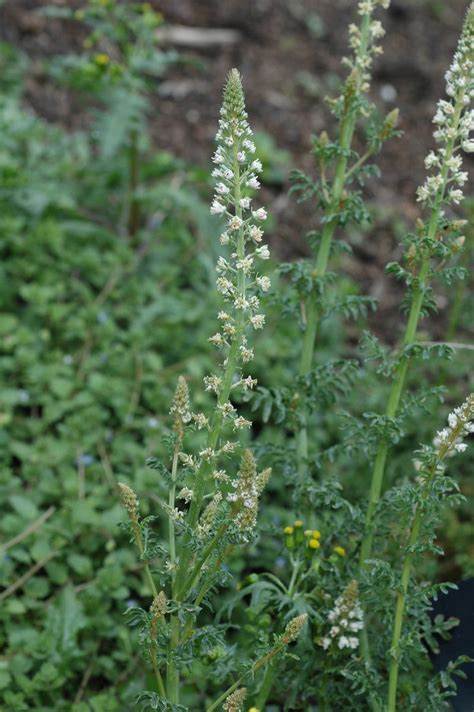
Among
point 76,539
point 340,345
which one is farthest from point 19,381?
point 340,345

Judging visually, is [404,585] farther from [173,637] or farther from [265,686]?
[173,637]

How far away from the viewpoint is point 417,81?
639cm

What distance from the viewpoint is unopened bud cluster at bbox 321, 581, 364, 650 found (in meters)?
2.31

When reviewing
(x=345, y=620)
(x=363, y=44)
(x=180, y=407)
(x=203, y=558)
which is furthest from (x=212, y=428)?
(x=363, y=44)

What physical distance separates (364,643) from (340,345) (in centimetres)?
218

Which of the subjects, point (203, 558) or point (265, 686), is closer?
point (203, 558)

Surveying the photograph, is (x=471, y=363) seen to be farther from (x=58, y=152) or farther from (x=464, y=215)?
(x=58, y=152)

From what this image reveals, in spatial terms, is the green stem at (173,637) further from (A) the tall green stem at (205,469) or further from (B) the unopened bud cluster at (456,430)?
(B) the unopened bud cluster at (456,430)

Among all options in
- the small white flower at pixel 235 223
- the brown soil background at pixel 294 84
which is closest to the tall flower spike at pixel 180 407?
the small white flower at pixel 235 223

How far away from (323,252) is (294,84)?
12.6 ft

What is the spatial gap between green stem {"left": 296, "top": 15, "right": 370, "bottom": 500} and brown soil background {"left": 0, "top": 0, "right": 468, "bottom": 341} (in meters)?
2.12

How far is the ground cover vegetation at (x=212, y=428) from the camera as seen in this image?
2.19 m

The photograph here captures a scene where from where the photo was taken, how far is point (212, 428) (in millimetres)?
2143

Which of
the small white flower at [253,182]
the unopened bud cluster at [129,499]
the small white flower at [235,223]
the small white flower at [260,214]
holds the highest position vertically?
the small white flower at [253,182]
